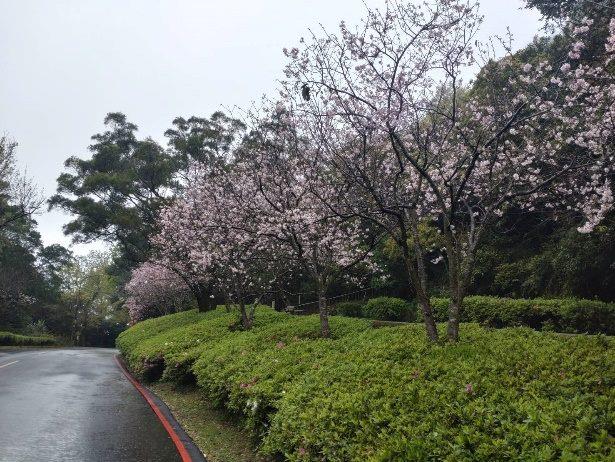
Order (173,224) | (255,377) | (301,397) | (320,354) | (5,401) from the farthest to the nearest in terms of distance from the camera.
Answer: (173,224), (5,401), (320,354), (255,377), (301,397)

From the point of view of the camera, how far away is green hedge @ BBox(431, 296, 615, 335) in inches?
448

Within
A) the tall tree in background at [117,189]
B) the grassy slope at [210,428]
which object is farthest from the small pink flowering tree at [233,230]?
the tall tree in background at [117,189]

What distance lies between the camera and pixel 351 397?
626cm

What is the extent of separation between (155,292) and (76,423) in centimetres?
3402

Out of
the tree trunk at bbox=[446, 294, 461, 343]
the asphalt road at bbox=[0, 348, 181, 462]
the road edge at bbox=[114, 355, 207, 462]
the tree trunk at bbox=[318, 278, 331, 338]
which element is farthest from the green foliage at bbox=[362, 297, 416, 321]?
the tree trunk at bbox=[446, 294, 461, 343]

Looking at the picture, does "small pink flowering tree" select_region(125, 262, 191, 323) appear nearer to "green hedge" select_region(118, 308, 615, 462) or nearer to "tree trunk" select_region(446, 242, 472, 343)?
"green hedge" select_region(118, 308, 615, 462)

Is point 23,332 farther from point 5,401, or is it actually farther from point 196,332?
point 5,401

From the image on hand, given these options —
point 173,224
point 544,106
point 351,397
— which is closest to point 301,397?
→ point 351,397

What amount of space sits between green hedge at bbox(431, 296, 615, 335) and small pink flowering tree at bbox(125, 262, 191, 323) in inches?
934

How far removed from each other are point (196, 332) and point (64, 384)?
462cm

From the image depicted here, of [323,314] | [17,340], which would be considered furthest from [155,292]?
[323,314]

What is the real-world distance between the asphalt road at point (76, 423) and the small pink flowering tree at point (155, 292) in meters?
19.2

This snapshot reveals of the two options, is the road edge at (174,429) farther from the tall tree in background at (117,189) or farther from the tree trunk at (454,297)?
the tall tree in background at (117,189)

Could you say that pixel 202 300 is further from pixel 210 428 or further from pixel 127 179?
pixel 210 428
